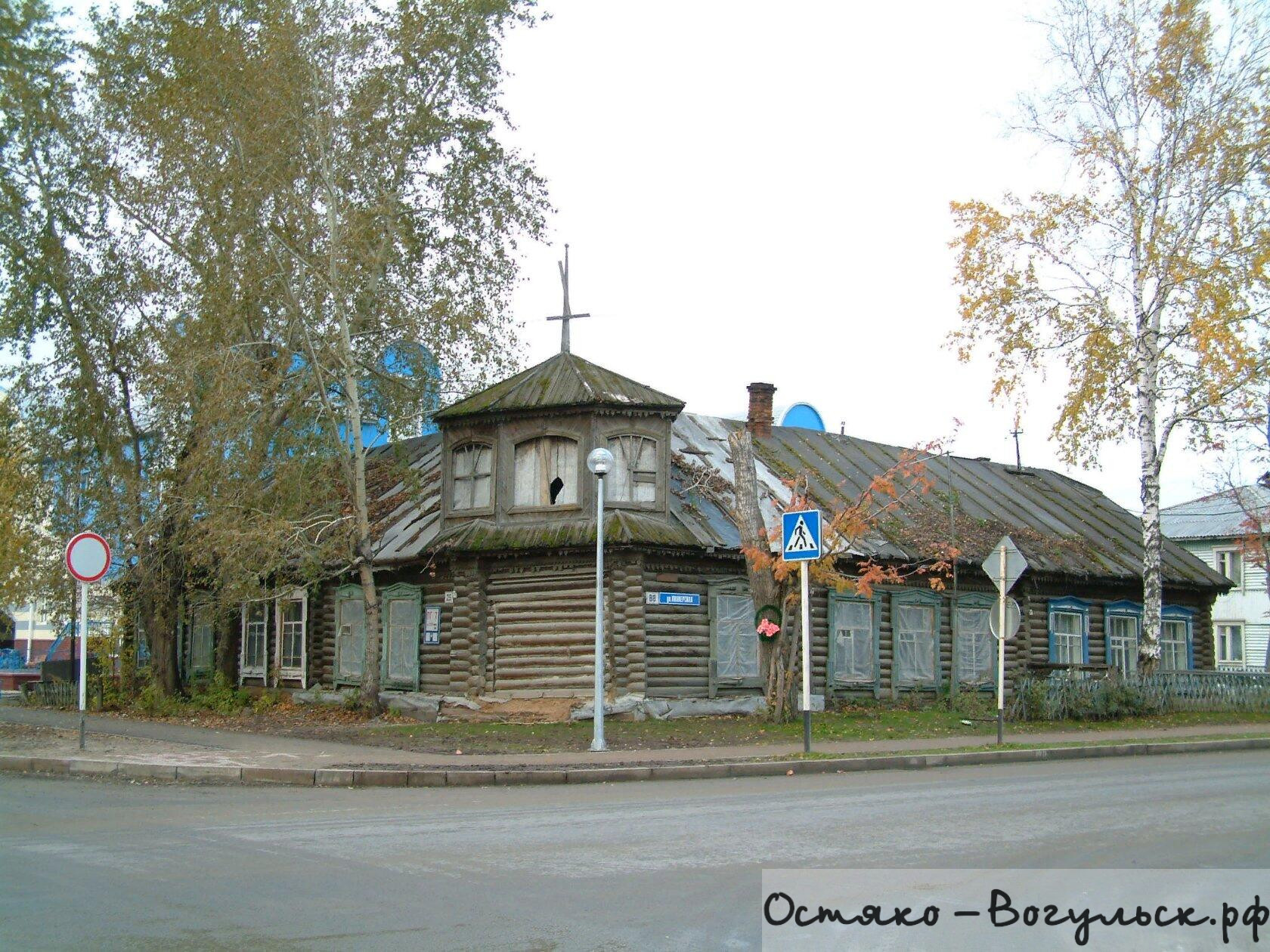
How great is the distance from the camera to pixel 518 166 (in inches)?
1147

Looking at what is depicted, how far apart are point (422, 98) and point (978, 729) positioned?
59.4 feet

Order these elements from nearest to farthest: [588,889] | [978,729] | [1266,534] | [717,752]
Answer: [588,889] → [717,752] → [978,729] → [1266,534]

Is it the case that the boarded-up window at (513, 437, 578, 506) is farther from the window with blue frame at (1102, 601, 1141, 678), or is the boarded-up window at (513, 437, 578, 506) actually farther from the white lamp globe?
the window with blue frame at (1102, 601, 1141, 678)

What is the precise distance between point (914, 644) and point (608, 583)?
30.5 ft

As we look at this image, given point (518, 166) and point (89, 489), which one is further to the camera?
point (518, 166)

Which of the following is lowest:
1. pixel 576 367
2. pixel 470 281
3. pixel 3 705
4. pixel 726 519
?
pixel 3 705

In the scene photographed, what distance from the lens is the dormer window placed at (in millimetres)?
25484

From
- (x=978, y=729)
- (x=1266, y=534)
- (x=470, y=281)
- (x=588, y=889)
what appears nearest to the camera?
(x=588, y=889)

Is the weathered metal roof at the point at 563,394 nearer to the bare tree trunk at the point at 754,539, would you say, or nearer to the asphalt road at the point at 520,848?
the bare tree trunk at the point at 754,539

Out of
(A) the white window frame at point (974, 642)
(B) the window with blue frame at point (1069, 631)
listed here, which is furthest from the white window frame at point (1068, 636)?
(A) the white window frame at point (974, 642)

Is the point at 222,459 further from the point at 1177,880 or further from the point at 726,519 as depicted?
the point at 1177,880

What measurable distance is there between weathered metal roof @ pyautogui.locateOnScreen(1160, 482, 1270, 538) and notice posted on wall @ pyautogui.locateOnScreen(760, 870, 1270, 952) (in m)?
49.2

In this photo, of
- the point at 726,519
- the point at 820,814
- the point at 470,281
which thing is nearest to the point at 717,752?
the point at 820,814

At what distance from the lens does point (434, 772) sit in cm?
1540
